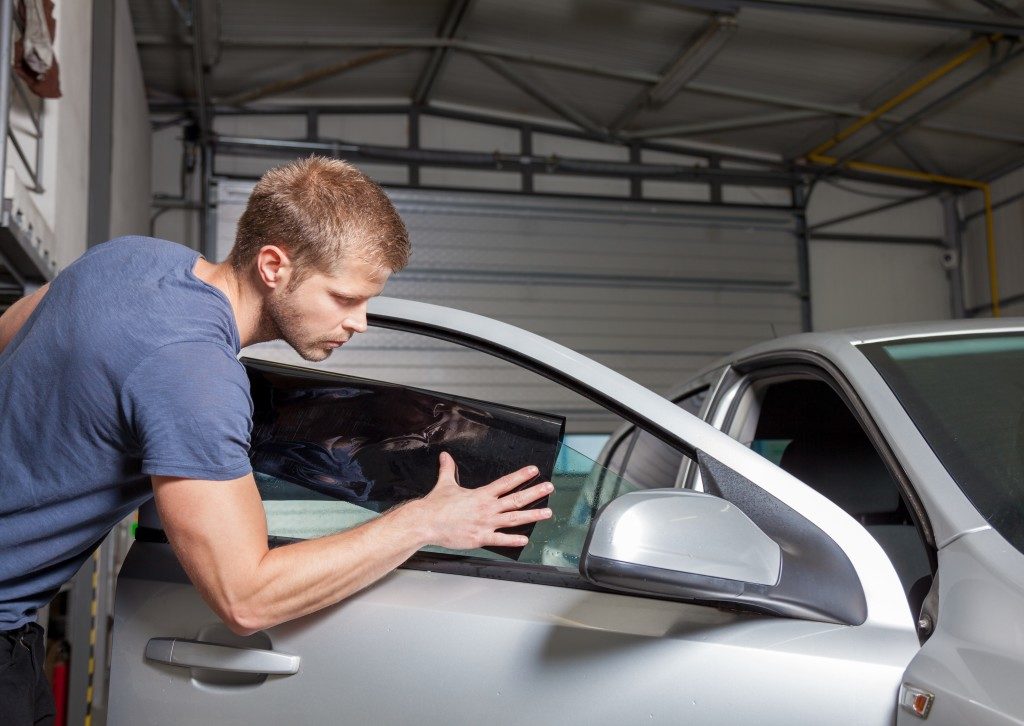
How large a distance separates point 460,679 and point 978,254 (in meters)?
10.9

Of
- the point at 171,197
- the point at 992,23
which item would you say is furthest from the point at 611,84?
the point at 171,197

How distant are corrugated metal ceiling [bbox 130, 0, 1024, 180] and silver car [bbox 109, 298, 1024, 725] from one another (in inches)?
248

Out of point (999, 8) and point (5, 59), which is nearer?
point (5, 59)

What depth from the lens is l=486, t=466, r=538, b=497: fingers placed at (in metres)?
1.42

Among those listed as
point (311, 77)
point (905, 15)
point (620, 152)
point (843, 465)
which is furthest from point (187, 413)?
point (620, 152)

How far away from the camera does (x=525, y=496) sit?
56.3 inches

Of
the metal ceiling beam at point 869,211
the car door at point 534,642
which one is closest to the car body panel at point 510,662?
the car door at point 534,642

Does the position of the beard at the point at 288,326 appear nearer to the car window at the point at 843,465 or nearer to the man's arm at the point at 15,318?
the man's arm at the point at 15,318

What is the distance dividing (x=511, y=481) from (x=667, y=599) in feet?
0.97

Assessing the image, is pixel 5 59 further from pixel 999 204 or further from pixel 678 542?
pixel 999 204

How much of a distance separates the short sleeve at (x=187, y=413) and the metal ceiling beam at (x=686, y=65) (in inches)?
273

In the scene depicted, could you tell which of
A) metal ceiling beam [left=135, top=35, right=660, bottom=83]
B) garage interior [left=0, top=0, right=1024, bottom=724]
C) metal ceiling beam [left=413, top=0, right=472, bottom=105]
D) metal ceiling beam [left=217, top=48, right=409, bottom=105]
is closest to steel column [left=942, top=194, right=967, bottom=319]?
garage interior [left=0, top=0, right=1024, bottom=724]

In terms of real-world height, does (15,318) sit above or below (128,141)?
below

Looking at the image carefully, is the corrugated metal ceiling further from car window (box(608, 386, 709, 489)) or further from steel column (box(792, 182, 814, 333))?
car window (box(608, 386, 709, 489))
